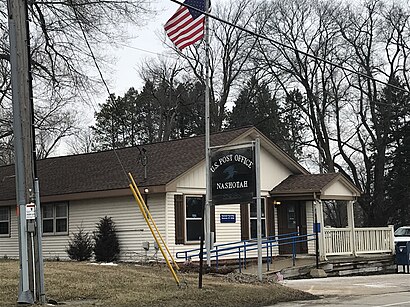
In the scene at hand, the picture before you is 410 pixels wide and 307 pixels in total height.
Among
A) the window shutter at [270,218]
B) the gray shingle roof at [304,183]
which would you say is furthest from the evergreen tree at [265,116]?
the window shutter at [270,218]

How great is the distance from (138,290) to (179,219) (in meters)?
8.94

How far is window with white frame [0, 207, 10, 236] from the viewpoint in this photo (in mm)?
31312

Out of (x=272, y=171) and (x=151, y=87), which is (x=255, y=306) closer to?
(x=272, y=171)

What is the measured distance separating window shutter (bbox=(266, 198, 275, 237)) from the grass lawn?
905cm

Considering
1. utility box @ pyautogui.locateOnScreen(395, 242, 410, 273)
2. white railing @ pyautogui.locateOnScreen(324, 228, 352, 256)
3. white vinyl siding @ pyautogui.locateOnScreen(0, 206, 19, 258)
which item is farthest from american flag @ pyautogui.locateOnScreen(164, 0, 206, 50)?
utility box @ pyautogui.locateOnScreen(395, 242, 410, 273)

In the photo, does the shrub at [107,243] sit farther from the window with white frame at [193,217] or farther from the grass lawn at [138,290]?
the grass lawn at [138,290]

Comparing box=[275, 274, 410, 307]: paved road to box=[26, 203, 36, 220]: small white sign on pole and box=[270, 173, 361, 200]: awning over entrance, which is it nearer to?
box=[270, 173, 361, 200]: awning over entrance

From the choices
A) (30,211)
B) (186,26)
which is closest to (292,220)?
(186,26)

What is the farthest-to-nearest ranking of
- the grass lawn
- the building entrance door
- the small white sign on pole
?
the building entrance door < the grass lawn < the small white sign on pole

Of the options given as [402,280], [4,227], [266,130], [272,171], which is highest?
[266,130]

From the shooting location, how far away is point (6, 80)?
31422 millimetres

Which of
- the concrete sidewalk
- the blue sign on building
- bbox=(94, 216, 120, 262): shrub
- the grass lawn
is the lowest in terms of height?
the concrete sidewalk

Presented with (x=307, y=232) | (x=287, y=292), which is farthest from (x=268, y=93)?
(x=287, y=292)

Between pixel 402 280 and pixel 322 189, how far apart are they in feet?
15.9
